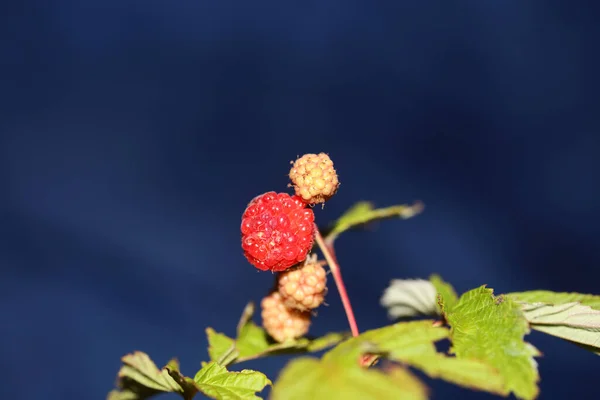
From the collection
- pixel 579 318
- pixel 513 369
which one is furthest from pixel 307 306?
pixel 579 318

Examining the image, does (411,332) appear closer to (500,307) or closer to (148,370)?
(500,307)

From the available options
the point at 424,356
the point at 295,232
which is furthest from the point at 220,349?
the point at 424,356

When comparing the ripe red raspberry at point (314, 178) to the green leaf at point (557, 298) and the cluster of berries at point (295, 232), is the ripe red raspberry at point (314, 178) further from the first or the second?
the green leaf at point (557, 298)

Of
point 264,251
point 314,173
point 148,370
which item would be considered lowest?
point 148,370

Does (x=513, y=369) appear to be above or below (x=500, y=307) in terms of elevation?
below

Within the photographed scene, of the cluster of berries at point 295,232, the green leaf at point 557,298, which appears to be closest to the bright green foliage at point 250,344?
the cluster of berries at point 295,232

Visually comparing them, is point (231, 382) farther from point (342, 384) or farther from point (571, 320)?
point (571, 320)
